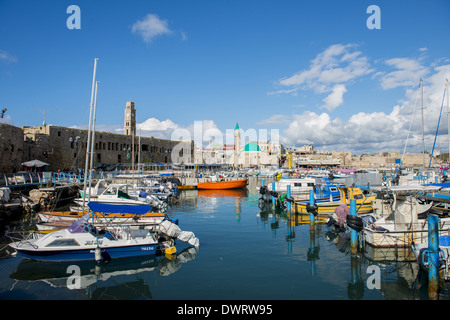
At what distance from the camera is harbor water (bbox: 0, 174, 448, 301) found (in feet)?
31.3

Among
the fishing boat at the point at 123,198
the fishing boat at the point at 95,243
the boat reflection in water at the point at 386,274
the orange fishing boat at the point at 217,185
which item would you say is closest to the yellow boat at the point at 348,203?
the boat reflection in water at the point at 386,274

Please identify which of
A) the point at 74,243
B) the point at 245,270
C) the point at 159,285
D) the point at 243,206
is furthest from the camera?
the point at 243,206

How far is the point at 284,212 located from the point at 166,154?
5612 cm

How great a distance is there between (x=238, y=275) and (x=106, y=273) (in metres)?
5.55

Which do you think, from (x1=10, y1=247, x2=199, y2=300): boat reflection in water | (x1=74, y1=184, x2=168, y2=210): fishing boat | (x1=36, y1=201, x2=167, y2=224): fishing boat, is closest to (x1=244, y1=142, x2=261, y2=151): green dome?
(x1=74, y1=184, x2=168, y2=210): fishing boat

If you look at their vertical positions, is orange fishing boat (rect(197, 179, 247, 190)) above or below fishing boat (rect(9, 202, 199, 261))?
above

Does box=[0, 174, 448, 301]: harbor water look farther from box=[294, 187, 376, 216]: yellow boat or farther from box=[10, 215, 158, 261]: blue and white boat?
box=[294, 187, 376, 216]: yellow boat

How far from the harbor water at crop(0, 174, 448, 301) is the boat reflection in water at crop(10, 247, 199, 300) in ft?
0.11

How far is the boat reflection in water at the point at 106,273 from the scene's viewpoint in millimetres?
10055

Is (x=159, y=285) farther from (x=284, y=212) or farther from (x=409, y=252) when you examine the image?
(x=284, y=212)

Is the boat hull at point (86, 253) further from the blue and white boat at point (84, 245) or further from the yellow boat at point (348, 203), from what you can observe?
the yellow boat at point (348, 203)
